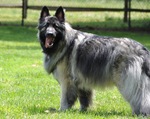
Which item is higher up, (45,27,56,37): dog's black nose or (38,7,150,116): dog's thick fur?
(45,27,56,37): dog's black nose

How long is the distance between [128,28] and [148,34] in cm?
151

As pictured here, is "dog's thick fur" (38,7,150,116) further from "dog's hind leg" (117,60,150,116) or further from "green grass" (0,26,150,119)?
"green grass" (0,26,150,119)

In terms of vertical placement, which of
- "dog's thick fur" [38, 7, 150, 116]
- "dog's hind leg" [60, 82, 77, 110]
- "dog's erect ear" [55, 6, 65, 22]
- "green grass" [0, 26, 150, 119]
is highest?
"dog's erect ear" [55, 6, 65, 22]

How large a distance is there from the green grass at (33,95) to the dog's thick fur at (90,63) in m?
0.33

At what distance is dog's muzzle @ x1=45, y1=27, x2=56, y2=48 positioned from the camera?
8.44 m

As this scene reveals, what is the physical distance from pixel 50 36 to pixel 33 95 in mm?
1836

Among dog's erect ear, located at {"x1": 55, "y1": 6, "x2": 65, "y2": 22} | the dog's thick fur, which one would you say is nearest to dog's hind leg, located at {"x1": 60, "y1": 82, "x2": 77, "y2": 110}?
the dog's thick fur

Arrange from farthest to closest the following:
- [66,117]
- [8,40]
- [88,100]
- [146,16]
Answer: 1. [146,16]
2. [8,40]
3. [88,100]
4. [66,117]

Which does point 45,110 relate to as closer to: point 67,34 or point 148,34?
point 67,34

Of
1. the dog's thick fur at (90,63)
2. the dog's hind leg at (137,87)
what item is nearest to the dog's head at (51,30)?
the dog's thick fur at (90,63)

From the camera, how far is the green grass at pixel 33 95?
801 cm

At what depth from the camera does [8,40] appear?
68.0 ft

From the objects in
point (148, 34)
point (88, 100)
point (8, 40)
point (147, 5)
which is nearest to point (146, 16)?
point (147, 5)

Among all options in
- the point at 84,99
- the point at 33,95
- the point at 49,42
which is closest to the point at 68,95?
the point at 84,99
